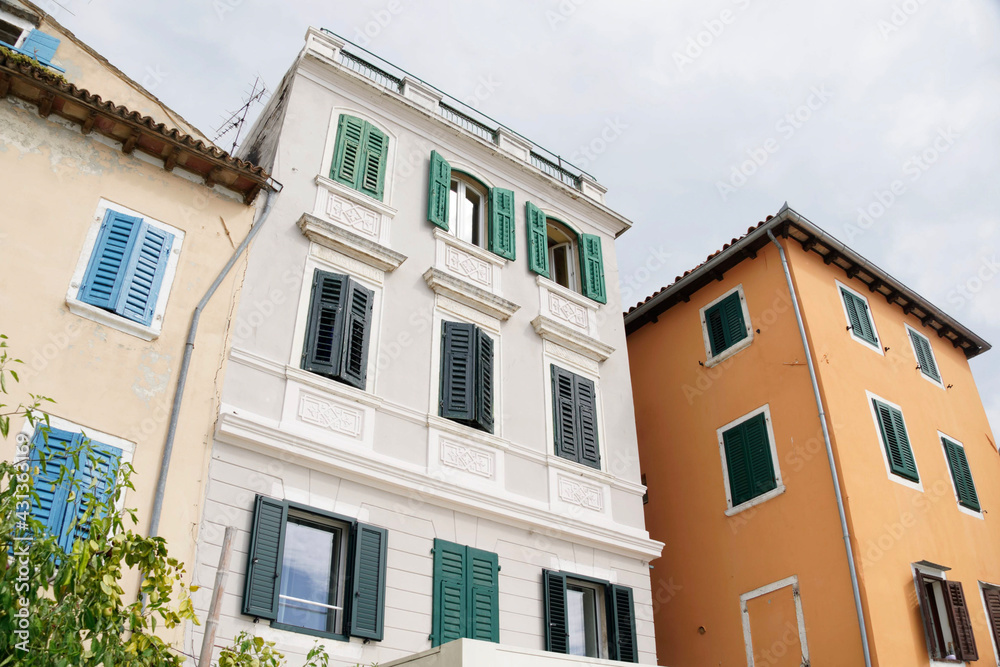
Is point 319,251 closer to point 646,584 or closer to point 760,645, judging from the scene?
point 646,584

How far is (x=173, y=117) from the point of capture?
38.7 ft

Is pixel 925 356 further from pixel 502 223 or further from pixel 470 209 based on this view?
pixel 470 209

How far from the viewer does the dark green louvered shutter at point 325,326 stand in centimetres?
1105

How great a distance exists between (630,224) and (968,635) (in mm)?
8842

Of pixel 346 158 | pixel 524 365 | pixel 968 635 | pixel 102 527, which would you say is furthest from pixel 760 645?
pixel 102 527

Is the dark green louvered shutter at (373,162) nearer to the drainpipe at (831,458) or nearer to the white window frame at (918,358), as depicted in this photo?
the drainpipe at (831,458)

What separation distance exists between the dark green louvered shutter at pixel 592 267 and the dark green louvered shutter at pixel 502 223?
5.23ft

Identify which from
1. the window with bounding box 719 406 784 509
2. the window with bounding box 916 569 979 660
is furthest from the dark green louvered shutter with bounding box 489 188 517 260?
the window with bounding box 916 569 979 660

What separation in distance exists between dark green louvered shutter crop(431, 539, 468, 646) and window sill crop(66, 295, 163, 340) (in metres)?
4.19

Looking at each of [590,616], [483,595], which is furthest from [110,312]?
[590,616]

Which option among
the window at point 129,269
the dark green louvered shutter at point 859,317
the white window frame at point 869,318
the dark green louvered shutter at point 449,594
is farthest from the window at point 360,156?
the dark green louvered shutter at point 859,317

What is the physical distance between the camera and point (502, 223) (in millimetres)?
14656

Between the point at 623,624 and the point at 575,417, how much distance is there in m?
3.11

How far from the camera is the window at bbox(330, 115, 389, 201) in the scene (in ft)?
42.7
